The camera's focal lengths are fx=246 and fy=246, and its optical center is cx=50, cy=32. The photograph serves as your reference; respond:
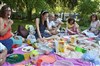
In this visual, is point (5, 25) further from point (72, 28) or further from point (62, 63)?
point (72, 28)

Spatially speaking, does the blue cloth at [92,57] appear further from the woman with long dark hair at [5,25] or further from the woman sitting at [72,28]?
the woman sitting at [72,28]

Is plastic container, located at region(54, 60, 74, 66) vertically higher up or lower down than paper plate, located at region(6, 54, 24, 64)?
lower down

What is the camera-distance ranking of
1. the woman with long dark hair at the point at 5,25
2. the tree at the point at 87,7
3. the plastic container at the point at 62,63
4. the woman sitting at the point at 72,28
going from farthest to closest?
1. the tree at the point at 87,7
2. the woman sitting at the point at 72,28
3. the woman with long dark hair at the point at 5,25
4. the plastic container at the point at 62,63

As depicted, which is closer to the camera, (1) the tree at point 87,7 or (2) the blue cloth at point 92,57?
(2) the blue cloth at point 92,57

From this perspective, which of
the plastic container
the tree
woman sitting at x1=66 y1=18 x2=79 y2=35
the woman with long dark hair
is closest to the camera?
the plastic container

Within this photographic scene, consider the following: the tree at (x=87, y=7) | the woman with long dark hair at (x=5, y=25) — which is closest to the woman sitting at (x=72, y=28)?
the woman with long dark hair at (x=5, y=25)

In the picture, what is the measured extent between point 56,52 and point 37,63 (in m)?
0.85

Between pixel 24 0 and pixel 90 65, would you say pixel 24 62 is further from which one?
pixel 24 0

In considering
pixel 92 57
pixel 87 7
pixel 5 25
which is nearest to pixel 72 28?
pixel 92 57

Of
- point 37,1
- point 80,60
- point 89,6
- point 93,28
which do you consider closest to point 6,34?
point 80,60

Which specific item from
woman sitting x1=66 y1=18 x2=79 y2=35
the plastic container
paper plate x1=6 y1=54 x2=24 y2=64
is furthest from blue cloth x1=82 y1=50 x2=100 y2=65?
woman sitting x1=66 y1=18 x2=79 y2=35

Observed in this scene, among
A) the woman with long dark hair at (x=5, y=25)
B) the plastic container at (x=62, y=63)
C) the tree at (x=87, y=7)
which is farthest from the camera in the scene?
the tree at (x=87, y=7)

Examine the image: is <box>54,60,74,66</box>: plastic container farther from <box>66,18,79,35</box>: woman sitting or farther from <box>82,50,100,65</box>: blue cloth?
<box>66,18,79,35</box>: woman sitting

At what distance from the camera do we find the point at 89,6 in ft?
48.3
